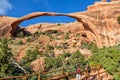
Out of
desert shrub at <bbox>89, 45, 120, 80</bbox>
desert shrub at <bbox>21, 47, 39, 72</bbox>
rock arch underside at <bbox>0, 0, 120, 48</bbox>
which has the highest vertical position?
rock arch underside at <bbox>0, 0, 120, 48</bbox>

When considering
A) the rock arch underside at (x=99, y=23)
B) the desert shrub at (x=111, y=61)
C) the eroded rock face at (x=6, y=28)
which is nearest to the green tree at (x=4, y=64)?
the desert shrub at (x=111, y=61)

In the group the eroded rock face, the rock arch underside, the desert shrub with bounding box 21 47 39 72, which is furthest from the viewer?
the eroded rock face

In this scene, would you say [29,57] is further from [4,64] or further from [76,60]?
[4,64]

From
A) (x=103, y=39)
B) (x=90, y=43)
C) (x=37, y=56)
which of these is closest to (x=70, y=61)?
(x=37, y=56)

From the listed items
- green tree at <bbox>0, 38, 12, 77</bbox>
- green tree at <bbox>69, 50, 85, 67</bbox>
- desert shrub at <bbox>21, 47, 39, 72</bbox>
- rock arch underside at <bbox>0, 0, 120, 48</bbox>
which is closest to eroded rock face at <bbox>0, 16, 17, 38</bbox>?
rock arch underside at <bbox>0, 0, 120, 48</bbox>

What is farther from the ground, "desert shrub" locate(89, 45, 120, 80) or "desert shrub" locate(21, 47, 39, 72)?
"desert shrub" locate(21, 47, 39, 72)

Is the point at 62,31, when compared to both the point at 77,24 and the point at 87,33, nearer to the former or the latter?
the point at 77,24

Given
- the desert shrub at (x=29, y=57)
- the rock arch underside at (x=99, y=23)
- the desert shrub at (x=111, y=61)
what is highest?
the rock arch underside at (x=99, y=23)

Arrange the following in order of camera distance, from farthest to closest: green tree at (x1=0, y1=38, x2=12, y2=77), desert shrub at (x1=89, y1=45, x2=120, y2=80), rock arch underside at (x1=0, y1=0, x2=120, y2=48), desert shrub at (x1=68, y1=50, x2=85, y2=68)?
rock arch underside at (x1=0, y1=0, x2=120, y2=48)
desert shrub at (x1=68, y1=50, x2=85, y2=68)
green tree at (x1=0, y1=38, x2=12, y2=77)
desert shrub at (x1=89, y1=45, x2=120, y2=80)

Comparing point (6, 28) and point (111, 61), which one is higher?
point (6, 28)

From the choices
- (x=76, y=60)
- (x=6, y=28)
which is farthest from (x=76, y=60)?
(x=6, y=28)

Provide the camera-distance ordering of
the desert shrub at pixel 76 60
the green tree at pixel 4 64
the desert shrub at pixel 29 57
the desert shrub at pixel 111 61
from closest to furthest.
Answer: the desert shrub at pixel 111 61, the green tree at pixel 4 64, the desert shrub at pixel 76 60, the desert shrub at pixel 29 57

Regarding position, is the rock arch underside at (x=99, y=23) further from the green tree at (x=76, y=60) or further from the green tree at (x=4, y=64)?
the green tree at (x=4, y=64)

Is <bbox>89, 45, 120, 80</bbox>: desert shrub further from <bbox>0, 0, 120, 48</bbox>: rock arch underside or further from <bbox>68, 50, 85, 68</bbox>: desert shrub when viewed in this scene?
<bbox>0, 0, 120, 48</bbox>: rock arch underside
